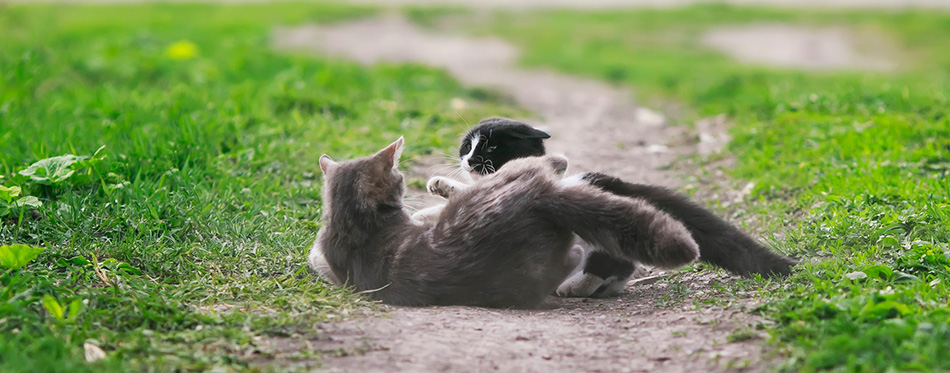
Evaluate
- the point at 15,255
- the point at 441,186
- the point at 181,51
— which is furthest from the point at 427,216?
the point at 181,51

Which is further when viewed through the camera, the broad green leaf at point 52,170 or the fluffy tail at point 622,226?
the broad green leaf at point 52,170

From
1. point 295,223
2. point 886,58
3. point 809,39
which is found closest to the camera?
point 295,223

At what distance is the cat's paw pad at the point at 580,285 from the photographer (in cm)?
422

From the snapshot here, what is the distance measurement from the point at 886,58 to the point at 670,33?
4236 millimetres

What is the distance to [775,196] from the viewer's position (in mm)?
5703

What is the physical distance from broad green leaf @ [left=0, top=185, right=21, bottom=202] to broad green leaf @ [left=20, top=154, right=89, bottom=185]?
0.23 metres

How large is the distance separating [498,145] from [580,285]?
1.21 metres

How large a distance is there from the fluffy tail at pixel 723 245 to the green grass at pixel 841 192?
99mm

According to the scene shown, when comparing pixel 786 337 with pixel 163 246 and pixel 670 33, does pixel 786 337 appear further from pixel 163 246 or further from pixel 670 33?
pixel 670 33

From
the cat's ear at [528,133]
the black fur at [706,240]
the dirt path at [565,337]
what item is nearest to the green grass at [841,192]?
the black fur at [706,240]

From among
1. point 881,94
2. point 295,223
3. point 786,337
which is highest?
point 881,94

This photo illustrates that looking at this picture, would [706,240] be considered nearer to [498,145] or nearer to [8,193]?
[498,145]

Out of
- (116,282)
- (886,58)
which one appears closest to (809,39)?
(886,58)

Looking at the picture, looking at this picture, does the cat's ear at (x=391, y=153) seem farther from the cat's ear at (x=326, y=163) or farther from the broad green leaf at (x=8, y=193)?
the broad green leaf at (x=8, y=193)
